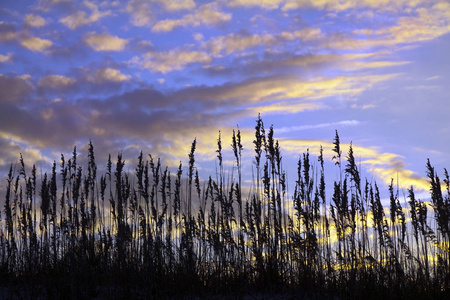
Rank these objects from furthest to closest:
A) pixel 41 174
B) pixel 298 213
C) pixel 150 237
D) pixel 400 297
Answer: pixel 41 174, pixel 150 237, pixel 298 213, pixel 400 297

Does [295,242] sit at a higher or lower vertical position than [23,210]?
lower

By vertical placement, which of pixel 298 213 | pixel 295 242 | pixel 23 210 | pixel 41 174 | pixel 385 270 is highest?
pixel 41 174

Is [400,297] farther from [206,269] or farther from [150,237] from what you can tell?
[150,237]

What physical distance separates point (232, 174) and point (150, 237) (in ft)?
5.08

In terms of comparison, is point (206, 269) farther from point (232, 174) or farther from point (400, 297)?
point (400, 297)

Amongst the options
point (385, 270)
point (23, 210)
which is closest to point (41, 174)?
point (23, 210)

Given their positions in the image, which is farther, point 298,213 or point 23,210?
point 23,210

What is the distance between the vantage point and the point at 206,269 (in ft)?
18.6

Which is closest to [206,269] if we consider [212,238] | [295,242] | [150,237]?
[212,238]

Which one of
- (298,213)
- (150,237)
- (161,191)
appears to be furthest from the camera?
(161,191)

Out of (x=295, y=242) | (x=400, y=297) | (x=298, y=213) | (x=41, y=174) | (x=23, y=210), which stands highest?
(x=41, y=174)

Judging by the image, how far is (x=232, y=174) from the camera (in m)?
5.94

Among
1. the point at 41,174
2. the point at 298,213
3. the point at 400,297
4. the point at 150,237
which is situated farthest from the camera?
the point at 41,174

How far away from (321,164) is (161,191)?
2.60 m
